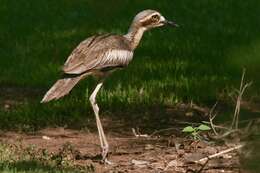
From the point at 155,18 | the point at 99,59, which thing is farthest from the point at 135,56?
the point at 99,59

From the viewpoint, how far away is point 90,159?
620 centimetres

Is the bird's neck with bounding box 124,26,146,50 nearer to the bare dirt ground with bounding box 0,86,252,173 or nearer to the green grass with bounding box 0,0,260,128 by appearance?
the green grass with bounding box 0,0,260,128

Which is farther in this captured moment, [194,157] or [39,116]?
[39,116]

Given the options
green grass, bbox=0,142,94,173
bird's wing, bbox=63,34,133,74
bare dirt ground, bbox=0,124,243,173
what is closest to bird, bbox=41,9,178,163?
bird's wing, bbox=63,34,133,74

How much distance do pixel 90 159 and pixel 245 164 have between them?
4915 millimetres

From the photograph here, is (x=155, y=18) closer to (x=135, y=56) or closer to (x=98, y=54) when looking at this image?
(x=98, y=54)

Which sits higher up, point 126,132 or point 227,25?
point 227,25

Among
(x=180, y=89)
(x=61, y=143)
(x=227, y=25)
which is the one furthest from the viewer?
(x=227, y=25)

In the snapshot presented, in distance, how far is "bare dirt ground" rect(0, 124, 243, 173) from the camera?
5949 mm

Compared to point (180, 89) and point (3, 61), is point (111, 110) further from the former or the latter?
point (3, 61)

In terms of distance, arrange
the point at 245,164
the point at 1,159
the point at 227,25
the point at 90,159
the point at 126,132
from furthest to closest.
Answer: the point at 227,25
the point at 126,132
the point at 90,159
the point at 1,159
the point at 245,164

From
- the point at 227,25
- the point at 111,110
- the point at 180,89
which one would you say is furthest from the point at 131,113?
the point at 227,25

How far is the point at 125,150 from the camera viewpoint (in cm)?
659

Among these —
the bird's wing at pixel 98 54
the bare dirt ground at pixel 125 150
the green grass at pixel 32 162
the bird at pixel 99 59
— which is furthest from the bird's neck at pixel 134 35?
the green grass at pixel 32 162
